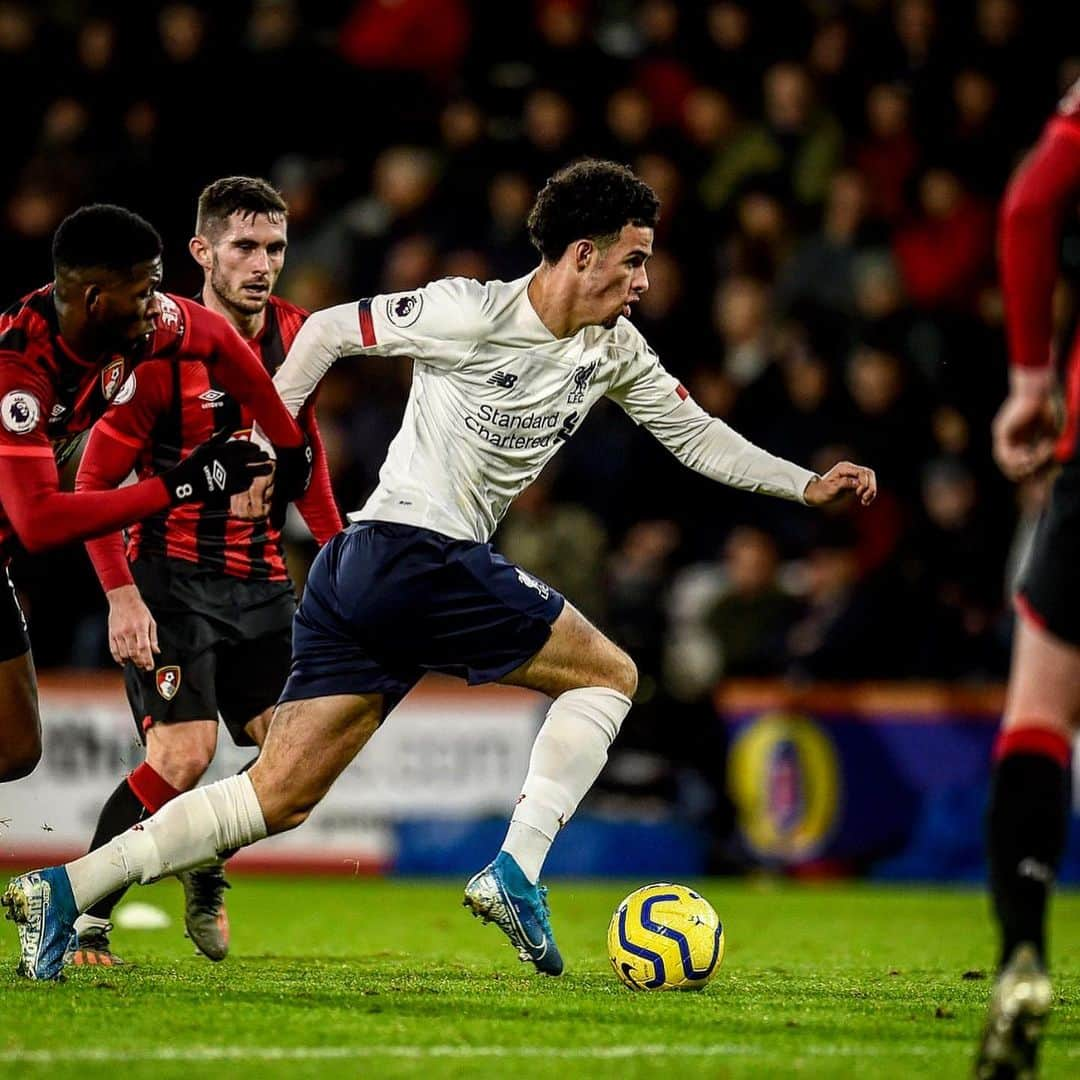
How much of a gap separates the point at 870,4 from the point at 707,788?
6808 mm

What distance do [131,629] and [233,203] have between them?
1687 millimetres

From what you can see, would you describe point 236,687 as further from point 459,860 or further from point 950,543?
point 950,543

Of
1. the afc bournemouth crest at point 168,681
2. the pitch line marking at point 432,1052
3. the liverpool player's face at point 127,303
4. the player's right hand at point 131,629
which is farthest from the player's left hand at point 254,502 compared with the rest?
the pitch line marking at point 432,1052

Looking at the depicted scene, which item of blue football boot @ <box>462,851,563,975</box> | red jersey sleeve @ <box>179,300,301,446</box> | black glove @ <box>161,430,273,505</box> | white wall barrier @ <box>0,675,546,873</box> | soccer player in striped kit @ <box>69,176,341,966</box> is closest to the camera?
black glove @ <box>161,430,273,505</box>

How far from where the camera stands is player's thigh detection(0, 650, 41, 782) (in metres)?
6.41

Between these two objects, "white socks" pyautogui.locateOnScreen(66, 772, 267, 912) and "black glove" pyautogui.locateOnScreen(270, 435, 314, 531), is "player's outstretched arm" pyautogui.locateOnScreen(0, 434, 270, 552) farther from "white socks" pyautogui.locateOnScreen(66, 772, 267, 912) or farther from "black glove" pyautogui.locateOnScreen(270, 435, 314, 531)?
"white socks" pyautogui.locateOnScreen(66, 772, 267, 912)

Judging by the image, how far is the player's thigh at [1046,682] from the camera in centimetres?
431

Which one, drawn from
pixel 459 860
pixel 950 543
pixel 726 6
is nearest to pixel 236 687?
pixel 459 860

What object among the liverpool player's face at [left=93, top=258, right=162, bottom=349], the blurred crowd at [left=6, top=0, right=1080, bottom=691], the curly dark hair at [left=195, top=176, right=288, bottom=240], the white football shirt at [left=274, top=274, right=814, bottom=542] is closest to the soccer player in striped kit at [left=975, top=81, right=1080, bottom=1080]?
the white football shirt at [left=274, top=274, right=814, bottom=542]

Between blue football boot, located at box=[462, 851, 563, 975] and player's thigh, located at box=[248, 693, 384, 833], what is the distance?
0.55 m

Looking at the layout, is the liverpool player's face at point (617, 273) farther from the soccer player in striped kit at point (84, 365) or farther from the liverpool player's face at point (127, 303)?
the liverpool player's face at point (127, 303)

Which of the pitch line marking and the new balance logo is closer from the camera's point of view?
the pitch line marking

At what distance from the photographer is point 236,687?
7238 mm

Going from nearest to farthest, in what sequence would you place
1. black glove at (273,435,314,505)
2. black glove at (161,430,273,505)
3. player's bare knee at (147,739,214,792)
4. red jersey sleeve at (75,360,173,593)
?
black glove at (161,430,273,505), black glove at (273,435,314,505), red jersey sleeve at (75,360,173,593), player's bare knee at (147,739,214,792)
